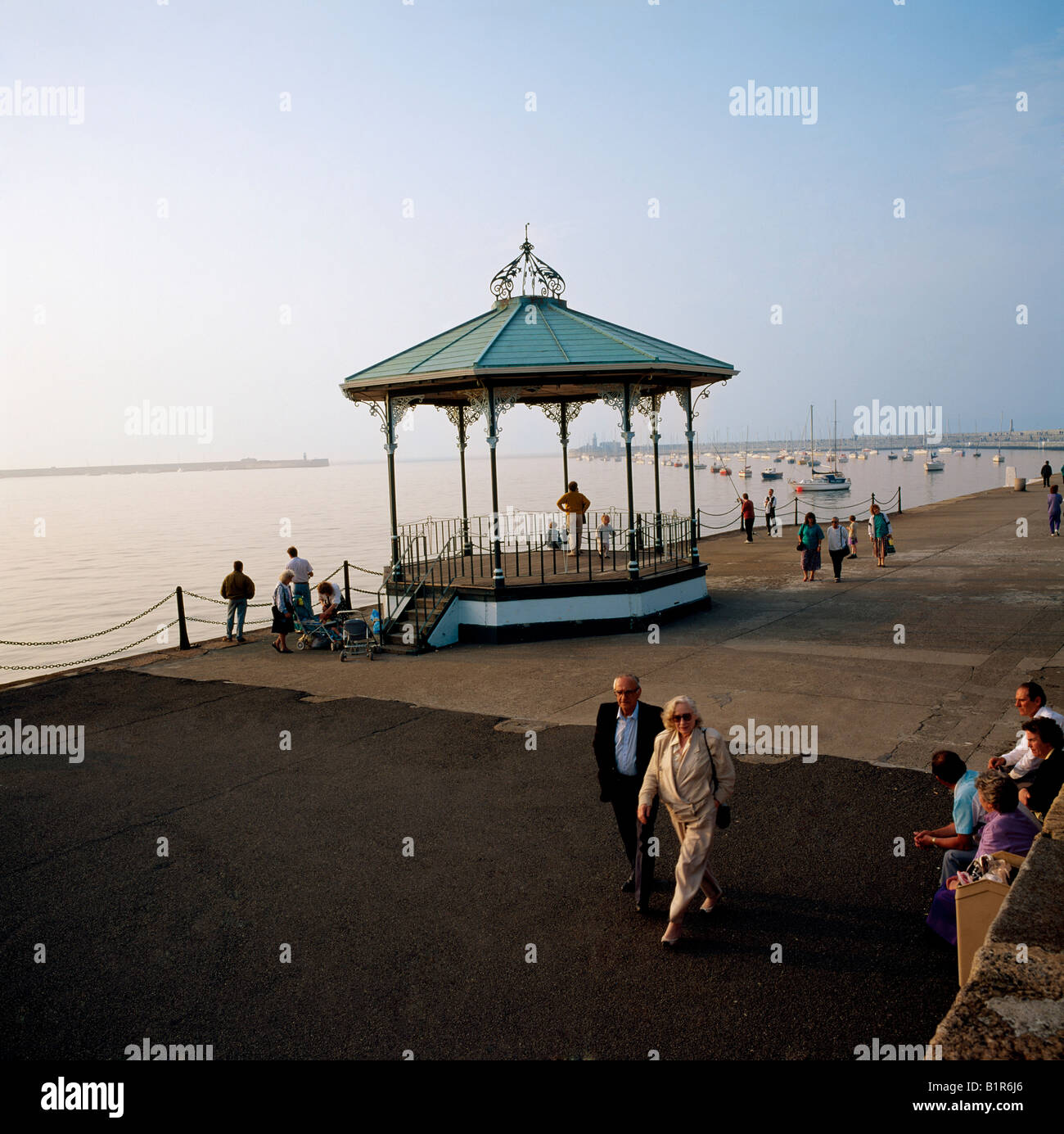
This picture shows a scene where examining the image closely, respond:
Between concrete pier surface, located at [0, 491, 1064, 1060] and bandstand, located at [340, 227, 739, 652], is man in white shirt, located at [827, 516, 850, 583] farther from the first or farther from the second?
concrete pier surface, located at [0, 491, 1064, 1060]

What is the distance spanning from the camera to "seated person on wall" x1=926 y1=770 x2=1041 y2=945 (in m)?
5.30

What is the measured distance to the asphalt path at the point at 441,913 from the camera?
4836mm

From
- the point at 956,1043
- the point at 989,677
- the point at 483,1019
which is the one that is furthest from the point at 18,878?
the point at 989,677

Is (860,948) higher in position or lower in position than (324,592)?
lower

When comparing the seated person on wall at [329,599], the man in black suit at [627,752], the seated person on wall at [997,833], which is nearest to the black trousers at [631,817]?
the man in black suit at [627,752]

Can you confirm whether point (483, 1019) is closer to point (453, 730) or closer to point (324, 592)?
point (453, 730)

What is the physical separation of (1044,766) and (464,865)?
4198 mm

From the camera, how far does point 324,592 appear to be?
55.2 ft

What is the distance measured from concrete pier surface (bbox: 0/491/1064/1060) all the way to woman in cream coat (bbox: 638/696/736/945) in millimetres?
388

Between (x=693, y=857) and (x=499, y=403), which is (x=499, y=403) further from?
(x=693, y=857)

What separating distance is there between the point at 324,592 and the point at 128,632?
1531 centimetres

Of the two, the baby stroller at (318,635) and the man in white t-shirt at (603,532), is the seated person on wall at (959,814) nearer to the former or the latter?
the man in white t-shirt at (603,532)

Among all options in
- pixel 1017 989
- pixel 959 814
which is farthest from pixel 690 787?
Answer: pixel 1017 989

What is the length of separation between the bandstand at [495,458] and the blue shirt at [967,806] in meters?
10.3
